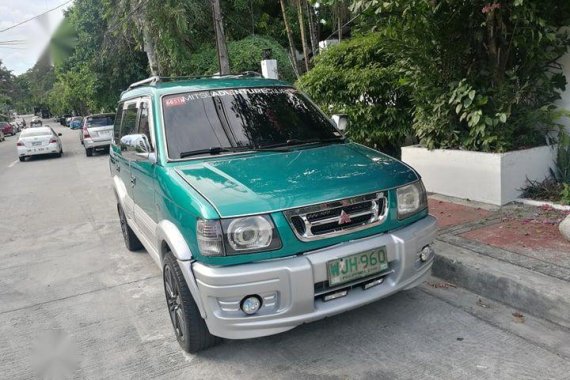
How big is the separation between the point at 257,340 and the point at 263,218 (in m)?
1.18

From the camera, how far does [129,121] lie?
526 cm

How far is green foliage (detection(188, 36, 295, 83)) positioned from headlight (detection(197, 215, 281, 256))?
40.7 feet

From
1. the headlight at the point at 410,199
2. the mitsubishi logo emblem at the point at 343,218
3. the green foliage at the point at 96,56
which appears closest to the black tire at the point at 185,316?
the mitsubishi logo emblem at the point at 343,218

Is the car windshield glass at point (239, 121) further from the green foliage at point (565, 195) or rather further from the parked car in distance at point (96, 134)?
the parked car in distance at point (96, 134)

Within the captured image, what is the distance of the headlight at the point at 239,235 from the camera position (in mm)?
2916

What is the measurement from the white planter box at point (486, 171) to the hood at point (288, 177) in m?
2.55

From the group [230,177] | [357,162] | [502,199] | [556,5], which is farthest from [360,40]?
[230,177]

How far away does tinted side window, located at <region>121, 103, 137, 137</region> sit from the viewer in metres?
4.95

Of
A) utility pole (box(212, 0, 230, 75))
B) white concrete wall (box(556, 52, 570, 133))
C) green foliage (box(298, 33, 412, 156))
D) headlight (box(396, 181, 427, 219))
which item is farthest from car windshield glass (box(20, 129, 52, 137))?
headlight (box(396, 181, 427, 219))

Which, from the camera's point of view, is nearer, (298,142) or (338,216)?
(338,216)

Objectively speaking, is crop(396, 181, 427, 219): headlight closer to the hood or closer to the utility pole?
the hood

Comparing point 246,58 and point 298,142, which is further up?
point 246,58

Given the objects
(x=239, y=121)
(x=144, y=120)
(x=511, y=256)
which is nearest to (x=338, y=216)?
(x=239, y=121)

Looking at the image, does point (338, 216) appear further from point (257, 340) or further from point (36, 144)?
point (36, 144)
